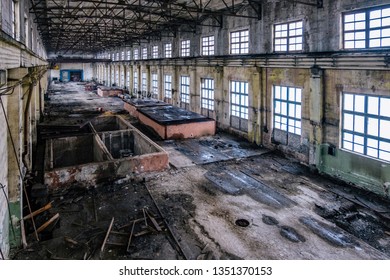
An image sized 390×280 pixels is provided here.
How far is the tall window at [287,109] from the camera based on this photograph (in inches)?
457

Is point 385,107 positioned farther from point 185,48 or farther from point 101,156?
point 185,48

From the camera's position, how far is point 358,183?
922 cm

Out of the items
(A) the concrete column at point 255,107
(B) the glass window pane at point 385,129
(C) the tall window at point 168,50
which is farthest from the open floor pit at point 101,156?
(C) the tall window at point 168,50

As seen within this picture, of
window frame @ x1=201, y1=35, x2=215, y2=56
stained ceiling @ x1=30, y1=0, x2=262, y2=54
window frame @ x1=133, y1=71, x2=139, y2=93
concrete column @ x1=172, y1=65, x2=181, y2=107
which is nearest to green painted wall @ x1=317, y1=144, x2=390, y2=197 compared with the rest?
stained ceiling @ x1=30, y1=0, x2=262, y2=54

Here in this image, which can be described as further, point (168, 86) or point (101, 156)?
point (168, 86)

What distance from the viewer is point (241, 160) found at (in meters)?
12.0

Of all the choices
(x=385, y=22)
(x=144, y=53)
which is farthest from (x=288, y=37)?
(x=144, y=53)

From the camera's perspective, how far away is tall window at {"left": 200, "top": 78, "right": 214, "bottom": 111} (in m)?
18.0

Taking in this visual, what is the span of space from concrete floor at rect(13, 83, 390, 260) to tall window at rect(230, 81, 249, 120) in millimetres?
4613

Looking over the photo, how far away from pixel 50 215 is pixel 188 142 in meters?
8.56

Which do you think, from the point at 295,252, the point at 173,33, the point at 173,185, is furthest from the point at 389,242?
the point at 173,33

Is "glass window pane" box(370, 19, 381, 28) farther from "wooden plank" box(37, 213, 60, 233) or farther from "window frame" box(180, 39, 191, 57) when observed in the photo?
"window frame" box(180, 39, 191, 57)

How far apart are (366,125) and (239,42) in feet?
27.3
